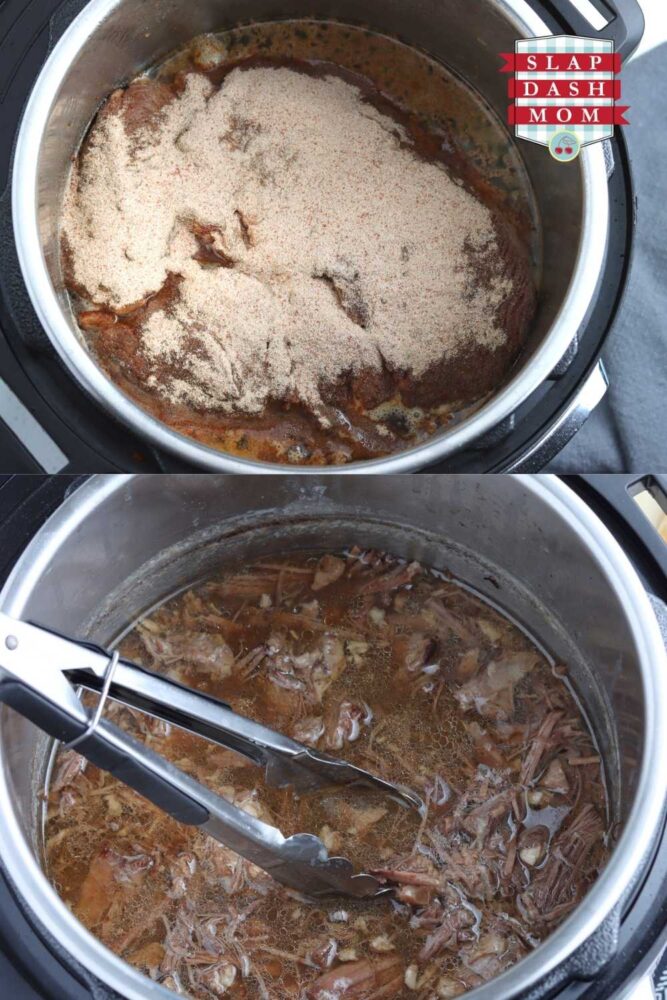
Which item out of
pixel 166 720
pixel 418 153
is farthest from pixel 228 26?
pixel 166 720

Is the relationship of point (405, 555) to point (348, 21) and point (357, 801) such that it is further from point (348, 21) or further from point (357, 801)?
point (348, 21)

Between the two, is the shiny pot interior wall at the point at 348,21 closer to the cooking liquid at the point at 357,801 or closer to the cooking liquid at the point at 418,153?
the cooking liquid at the point at 418,153

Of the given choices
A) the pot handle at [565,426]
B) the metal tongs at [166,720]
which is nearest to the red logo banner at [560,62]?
the pot handle at [565,426]

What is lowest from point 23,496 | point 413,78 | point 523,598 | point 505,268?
point 523,598

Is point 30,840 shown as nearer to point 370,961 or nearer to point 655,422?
point 370,961

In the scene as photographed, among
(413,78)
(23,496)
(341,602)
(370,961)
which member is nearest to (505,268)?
(413,78)

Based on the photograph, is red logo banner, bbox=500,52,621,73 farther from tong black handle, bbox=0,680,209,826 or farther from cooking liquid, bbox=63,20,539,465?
tong black handle, bbox=0,680,209,826

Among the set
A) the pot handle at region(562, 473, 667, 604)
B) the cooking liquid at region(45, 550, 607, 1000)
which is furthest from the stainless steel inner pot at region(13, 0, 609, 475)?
the cooking liquid at region(45, 550, 607, 1000)
